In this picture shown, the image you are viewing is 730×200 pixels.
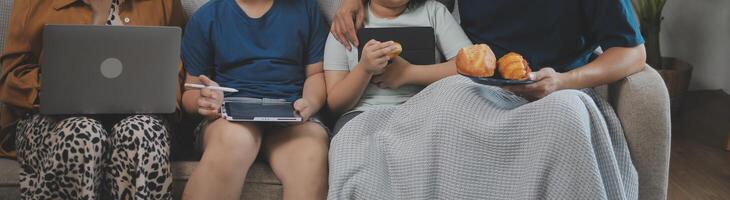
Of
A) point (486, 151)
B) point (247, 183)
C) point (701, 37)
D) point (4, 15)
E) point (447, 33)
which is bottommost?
point (701, 37)

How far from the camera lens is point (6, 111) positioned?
205cm

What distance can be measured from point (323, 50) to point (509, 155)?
2.16 ft

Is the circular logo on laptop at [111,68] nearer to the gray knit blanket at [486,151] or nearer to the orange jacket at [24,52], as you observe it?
the orange jacket at [24,52]

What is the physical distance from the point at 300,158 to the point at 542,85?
1.85ft

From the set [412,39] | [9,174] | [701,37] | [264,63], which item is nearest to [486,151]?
[412,39]

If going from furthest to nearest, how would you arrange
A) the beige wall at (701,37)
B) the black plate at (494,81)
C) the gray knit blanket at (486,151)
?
the beige wall at (701,37)
the black plate at (494,81)
the gray knit blanket at (486,151)

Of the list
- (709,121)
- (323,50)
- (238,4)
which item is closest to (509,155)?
(323,50)

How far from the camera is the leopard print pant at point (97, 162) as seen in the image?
1.78 metres

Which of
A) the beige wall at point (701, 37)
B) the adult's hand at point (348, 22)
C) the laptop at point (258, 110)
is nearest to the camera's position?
the laptop at point (258, 110)

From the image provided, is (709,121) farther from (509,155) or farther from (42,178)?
(42,178)

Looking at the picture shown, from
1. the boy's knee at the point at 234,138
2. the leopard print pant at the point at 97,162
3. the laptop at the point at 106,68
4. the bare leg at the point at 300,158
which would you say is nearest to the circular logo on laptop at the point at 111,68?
the laptop at the point at 106,68

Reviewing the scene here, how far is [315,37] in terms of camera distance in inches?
85.4

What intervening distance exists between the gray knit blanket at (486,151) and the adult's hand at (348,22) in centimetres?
30

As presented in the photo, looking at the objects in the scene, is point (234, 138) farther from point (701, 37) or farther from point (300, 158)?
point (701, 37)
